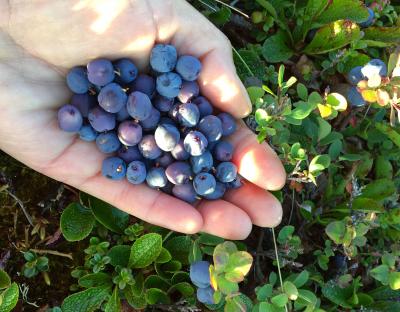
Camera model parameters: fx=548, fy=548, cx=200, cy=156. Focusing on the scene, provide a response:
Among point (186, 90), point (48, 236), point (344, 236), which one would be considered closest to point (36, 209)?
point (48, 236)

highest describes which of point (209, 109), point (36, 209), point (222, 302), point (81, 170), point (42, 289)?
point (209, 109)

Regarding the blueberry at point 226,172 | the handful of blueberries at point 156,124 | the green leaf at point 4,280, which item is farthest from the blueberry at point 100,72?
the green leaf at point 4,280

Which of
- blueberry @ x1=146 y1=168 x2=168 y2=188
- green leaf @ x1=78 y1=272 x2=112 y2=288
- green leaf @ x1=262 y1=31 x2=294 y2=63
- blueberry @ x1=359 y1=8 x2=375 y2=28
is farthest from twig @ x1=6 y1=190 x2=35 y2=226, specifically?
blueberry @ x1=359 y1=8 x2=375 y2=28

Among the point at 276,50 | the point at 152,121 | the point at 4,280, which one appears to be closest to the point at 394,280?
the point at 152,121

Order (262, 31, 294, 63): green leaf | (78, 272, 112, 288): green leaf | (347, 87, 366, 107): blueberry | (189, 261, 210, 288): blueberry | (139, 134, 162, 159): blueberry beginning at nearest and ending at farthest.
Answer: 1. (189, 261, 210, 288): blueberry
2. (139, 134, 162, 159): blueberry
3. (78, 272, 112, 288): green leaf
4. (347, 87, 366, 107): blueberry
5. (262, 31, 294, 63): green leaf

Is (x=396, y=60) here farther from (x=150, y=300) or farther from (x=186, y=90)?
(x=150, y=300)

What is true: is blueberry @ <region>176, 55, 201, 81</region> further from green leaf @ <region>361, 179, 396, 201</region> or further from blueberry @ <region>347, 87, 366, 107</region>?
green leaf @ <region>361, 179, 396, 201</region>

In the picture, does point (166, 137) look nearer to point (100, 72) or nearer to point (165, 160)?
point (165, 160)
